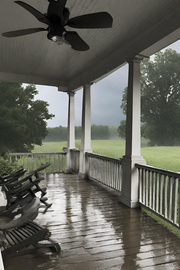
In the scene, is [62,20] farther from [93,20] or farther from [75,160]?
[75,160]

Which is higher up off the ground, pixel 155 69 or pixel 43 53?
pixel 155 69

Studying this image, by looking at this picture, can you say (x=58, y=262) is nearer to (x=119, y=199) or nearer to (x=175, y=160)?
(x=119, y=199)

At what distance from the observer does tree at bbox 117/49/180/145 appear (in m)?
12.4

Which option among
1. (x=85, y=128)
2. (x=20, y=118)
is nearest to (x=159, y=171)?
(x=85, y=128)

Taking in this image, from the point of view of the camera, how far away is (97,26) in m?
2.50

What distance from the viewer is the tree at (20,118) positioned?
1231 centimetres

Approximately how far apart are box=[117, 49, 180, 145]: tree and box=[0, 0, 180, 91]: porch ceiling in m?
7.11

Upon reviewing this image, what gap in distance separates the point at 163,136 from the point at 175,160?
167cm

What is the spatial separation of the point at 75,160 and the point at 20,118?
6.67 metres

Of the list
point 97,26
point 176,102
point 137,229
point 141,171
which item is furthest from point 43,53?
point 176,102

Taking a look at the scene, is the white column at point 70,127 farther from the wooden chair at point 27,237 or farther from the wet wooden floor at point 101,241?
the wooden chair at point 27,237

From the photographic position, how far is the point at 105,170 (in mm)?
5387

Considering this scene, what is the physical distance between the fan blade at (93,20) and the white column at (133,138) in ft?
5.43

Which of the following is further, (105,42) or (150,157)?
(150,157)
